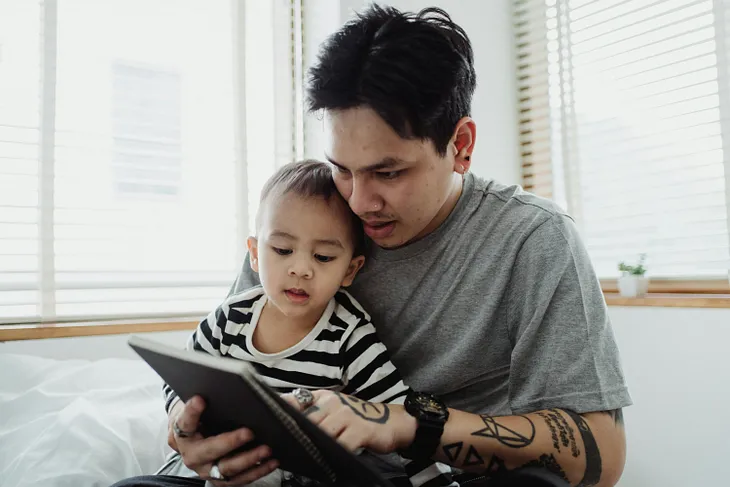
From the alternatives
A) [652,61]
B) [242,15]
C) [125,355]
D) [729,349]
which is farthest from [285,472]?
[242,15]

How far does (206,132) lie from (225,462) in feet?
6.38

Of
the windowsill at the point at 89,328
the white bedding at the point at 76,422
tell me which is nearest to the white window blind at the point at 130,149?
the windowsill at the point at 89,328

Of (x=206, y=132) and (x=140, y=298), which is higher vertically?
(x=206, y=132)

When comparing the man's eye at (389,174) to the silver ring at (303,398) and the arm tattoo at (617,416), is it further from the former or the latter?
the arm tattoo at (617,416)

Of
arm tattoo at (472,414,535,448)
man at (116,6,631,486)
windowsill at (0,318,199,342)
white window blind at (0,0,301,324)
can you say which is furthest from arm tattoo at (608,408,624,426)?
white window blind at (0,0,301,324)

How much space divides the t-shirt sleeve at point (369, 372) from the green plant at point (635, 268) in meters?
1.45

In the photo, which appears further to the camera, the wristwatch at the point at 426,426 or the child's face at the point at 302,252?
the child's face at the point at 302,252

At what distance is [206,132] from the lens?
2.64 m

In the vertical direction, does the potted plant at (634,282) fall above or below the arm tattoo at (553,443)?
above

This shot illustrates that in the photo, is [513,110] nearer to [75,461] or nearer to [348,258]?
[348,258]

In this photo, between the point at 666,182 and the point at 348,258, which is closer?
the point at 348,258

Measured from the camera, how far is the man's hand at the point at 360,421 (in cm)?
89

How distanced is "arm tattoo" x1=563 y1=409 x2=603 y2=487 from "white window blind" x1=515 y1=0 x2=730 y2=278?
4.57 ft

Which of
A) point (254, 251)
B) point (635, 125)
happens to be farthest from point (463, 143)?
point (635, 125)
